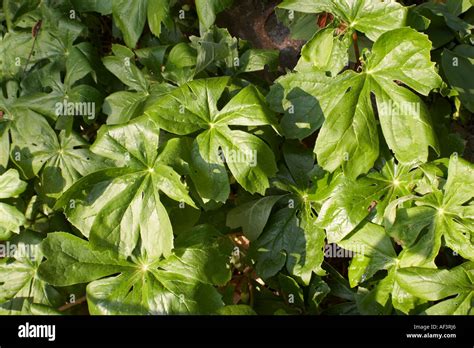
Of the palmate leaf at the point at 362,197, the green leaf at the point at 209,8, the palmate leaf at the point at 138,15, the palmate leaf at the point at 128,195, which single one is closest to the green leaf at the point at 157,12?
the palmate leaf at the point at 138,15

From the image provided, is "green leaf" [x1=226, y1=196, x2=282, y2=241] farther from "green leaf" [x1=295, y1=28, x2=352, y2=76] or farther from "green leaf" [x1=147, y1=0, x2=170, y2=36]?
"green leaf" [x1=147, y1=0, x2=170, y2=36]

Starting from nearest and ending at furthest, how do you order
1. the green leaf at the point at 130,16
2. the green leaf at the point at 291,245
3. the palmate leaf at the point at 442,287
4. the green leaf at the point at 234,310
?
1. the palmate leaf at the point at 442,287
2. the green leaf at the point at 234,310
3. the green leaf at the point at 291,245
4. the green leaf at the point at 130,16

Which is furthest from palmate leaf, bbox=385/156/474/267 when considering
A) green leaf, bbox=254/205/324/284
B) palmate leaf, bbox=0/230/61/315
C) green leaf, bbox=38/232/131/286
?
palmate leaf, bbox=0/230/61/315

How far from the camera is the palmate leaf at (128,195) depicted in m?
1.90

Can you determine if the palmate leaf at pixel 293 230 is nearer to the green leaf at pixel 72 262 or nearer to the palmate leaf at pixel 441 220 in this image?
the palmate leaf at pixel 441 220

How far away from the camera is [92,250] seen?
6.48 ft

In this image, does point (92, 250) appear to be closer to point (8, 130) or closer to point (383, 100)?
point (8, 130)

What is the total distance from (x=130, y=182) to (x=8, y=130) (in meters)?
0.69

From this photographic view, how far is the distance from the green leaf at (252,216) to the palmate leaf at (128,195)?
1.20ft

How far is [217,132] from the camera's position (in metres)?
1.94
